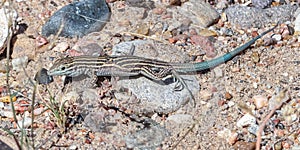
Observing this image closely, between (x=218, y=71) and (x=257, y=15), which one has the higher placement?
(x=257, y=15)

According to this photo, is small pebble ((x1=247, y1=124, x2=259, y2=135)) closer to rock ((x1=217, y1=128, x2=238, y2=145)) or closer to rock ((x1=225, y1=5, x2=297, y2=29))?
rock ((x1=217, y1=128, x2=238, y2=145))

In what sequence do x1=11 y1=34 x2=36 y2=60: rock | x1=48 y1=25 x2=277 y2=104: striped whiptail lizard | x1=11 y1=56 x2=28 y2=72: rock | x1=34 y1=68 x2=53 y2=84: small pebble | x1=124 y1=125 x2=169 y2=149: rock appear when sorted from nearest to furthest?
x1=124 y1=125 x2=169 y2=149: rock → x1=48 y1=25 x2=277 y2=104: striped whiptail lizard → x1=34 y1=68 x2=53 y2=84: small pebble → x1=11 y1=56 x2=28 y2=72: rock → x1=11 y1=34 x2=36 y2=60: rock

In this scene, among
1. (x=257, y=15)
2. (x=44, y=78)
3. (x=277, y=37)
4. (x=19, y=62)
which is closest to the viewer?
(x=44, y=78)

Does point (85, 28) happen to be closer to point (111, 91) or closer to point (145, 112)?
point (111, 91)

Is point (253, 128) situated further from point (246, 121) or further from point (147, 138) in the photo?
point (147, 138)

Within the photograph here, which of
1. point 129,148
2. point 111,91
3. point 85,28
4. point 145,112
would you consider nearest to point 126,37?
point 85,28

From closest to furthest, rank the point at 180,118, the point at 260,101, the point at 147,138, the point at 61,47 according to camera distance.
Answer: the point at 147,138
the point at 180,118
the point at 260,101
the point at 61,47

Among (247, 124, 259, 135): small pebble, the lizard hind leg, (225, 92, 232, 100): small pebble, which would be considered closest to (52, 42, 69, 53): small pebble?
the lizard hind leg

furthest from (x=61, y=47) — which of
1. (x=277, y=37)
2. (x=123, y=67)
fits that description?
(x=277, y=37)
